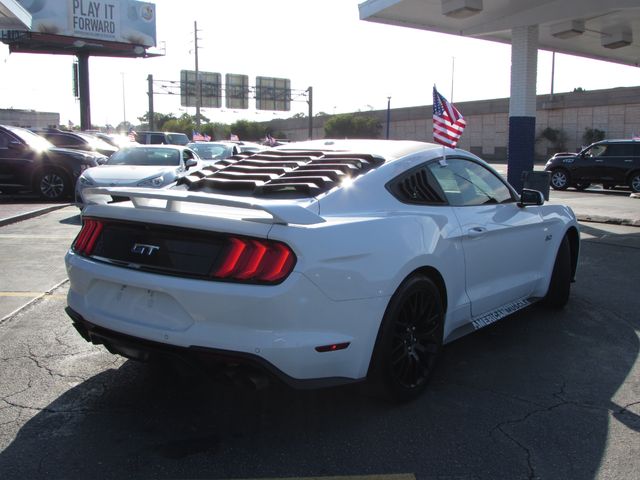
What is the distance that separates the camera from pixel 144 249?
10.9 ft

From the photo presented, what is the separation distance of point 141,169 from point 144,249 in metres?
8.83

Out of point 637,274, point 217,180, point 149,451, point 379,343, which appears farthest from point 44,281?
point 637,274

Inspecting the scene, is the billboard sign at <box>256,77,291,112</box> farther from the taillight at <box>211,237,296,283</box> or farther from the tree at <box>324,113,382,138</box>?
the taillight at <box>211,237,296,283</box>

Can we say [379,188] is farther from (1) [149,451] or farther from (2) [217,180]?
(1) [149,451]

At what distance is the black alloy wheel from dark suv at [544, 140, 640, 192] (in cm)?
1586

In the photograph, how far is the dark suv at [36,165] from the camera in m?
13.8

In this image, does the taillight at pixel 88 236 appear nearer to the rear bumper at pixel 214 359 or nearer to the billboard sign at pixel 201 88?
the rear bumper at pixel 214 359

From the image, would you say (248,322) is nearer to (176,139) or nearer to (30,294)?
(30,294)

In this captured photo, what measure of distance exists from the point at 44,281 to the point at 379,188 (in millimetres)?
4341

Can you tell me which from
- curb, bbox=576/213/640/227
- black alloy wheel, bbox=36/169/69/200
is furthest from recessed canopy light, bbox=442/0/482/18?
black alloy wheel, bbox=36/169/69/200

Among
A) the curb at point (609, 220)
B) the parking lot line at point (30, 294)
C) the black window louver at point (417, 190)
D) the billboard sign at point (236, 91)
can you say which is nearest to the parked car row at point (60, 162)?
the parking lot line at point (30, 294)

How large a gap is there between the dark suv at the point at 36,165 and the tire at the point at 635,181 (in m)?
16.1

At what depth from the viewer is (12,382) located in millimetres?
3883

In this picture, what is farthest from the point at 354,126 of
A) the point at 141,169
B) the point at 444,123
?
the point at 444,123
